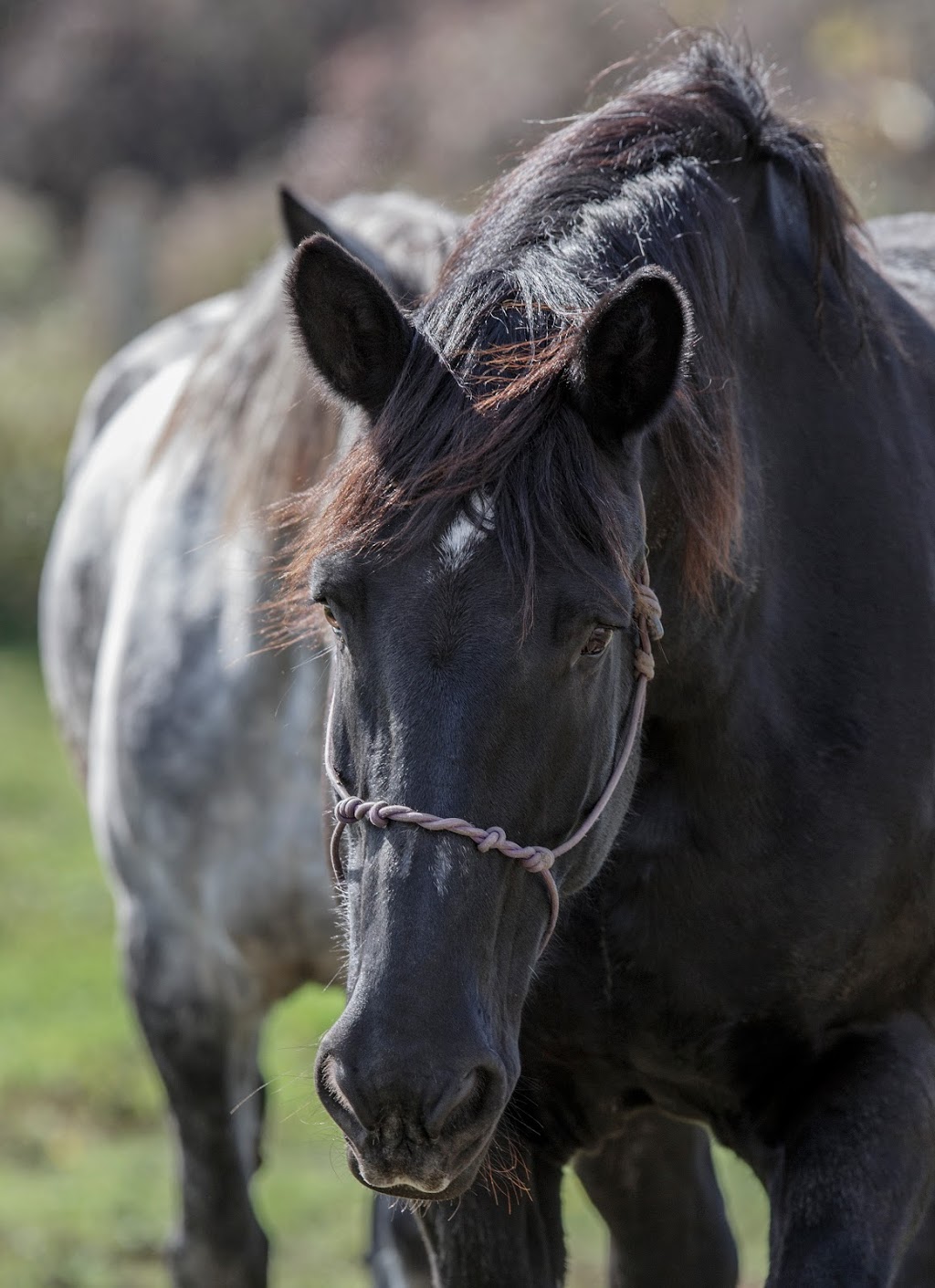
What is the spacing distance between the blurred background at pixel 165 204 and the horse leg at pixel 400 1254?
14.4 inches

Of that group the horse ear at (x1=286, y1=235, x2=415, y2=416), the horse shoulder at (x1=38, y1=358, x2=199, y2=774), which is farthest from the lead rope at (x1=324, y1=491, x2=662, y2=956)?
the horse shoulder at (x1=38, y1=358, x2=199, y2=774)

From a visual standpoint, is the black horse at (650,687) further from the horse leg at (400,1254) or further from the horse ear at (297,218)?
the horse leg at (400,1254)

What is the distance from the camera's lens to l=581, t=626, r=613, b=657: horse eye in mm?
2197

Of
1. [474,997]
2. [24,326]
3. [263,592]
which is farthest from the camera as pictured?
[24,326]

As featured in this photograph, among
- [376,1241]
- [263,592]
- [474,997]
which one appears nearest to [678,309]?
[474,997]

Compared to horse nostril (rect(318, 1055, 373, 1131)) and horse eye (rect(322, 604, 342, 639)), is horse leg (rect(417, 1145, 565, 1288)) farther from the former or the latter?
horse eye (rect(322, 604, 342, 639))

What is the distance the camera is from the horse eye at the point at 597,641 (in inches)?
86.5

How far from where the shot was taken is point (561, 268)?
2447 mm

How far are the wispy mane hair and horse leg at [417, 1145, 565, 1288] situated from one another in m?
0.98

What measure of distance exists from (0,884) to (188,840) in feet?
16.0

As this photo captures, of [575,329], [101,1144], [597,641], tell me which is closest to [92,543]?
[101,1144]

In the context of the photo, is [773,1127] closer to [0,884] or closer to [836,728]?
[836,728]

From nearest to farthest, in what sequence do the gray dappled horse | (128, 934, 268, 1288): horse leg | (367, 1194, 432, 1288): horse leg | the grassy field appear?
1. the gray dappled horse
2. (128, 934, 268, 1288): horse leg
3. (367, 1194, 432, 1288): horse leg
4. the grassy field

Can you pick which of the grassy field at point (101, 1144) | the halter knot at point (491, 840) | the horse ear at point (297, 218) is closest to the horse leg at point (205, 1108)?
the grassy field at point (101, 1144)
